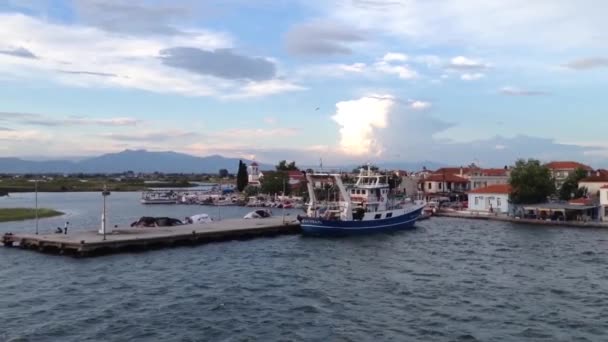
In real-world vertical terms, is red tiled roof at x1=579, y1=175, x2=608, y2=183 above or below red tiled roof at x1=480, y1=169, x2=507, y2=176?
below

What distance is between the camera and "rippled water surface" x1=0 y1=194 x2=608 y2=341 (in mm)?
21297

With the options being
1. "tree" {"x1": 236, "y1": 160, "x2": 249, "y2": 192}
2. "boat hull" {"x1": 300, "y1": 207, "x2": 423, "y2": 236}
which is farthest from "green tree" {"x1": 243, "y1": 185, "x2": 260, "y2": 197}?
"boat hull" {"x1": 300, "y1": 207, "x2": 423, "y2": 236}

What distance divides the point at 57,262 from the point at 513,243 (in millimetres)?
33718

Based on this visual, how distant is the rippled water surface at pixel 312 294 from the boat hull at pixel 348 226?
6257 millimetres

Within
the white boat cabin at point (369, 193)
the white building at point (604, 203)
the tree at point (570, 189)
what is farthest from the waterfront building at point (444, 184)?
the white boat cabin at point (369, 193)

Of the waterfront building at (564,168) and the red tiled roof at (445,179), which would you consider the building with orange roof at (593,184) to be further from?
the red tiled roof at (445,179)

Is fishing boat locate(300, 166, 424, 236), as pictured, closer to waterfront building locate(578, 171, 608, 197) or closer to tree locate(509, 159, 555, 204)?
tree locate(509, 159, 555, 204)

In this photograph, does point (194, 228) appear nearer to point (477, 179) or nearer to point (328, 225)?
point (328, 225)

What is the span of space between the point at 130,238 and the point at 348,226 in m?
20.2

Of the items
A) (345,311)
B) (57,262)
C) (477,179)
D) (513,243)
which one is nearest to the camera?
(345,311)

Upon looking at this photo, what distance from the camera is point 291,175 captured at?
128750 mm

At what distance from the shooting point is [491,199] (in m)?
72.8

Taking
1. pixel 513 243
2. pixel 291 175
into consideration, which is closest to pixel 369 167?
pixel 513 243

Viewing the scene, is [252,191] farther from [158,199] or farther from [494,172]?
[494,172]
